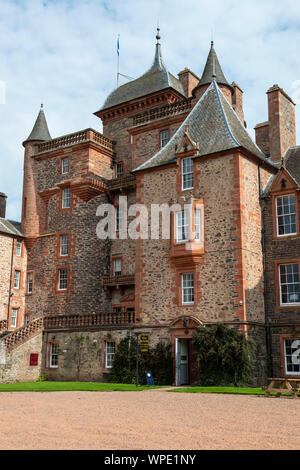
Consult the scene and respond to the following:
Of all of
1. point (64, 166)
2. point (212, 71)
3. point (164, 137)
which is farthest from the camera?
point (64, 166)

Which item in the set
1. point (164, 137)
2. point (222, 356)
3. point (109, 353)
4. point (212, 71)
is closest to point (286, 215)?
point (222, 356)

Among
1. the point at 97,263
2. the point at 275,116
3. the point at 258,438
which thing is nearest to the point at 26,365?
the point at 97,263

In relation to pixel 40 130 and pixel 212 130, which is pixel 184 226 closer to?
pixel 212 130

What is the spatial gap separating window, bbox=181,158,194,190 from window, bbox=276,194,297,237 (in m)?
4.23

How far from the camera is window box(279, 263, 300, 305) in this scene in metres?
23.1

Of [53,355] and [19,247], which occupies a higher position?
[19,247]

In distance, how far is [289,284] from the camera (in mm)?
23438

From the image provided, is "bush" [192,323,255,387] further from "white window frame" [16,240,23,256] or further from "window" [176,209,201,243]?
"white window frame" [16,240,23,256]

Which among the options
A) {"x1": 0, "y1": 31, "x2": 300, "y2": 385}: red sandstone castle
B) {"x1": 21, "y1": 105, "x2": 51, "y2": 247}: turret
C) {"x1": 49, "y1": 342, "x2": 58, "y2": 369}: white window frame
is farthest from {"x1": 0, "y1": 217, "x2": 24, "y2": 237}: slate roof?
{"x1": 49, "y1": 342, "x2": 58, "y2": 369}: white window frame

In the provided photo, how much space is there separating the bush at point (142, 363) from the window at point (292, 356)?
510 cm

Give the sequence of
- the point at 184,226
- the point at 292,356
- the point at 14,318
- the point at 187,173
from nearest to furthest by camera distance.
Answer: the point at 292,356
the point at 184,226
the point at 187,173
the point at 14,318

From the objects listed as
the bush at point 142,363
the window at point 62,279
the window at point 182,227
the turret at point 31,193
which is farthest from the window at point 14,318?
the window at point 182,227

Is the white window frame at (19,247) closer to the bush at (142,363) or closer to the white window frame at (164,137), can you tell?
the white window frame at (164,137)

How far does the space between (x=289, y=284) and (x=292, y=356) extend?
126 inches
